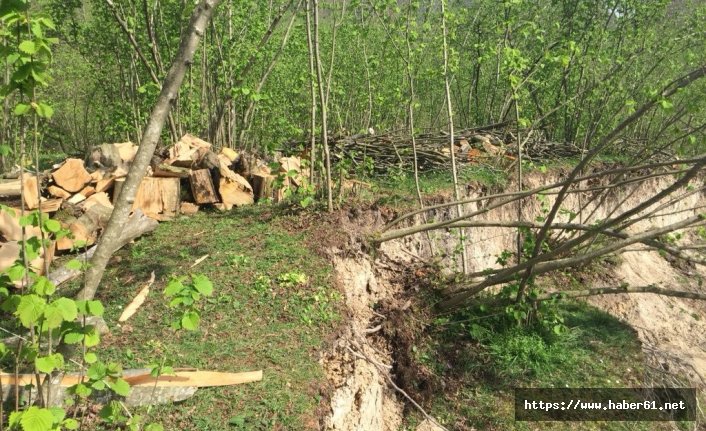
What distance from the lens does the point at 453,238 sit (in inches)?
287

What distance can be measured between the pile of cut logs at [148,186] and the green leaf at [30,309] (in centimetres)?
293

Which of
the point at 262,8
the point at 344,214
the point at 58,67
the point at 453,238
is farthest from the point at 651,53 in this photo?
the point at 58,67

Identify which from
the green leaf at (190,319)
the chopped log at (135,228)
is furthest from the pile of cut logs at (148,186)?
the green leaf at (190,319)

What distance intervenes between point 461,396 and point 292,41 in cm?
731

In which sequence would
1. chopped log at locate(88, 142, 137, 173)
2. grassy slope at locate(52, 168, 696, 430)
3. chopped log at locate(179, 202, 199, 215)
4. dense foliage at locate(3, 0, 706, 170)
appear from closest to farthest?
grassy slope at locate(52, 168, 696, 430), chopped log at locate(88, 142, 137, 173), chopped log at locate(179, 202, 199, 215), dense foliage at locate(3, 0, 706, 170)

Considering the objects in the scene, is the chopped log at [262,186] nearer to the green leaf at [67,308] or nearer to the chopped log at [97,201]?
the chopped log at [97,201]

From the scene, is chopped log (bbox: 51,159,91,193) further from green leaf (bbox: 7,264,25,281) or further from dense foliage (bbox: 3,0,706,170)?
green leaf (bbox: 7,264,25,281)

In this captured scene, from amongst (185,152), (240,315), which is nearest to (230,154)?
(185,152)

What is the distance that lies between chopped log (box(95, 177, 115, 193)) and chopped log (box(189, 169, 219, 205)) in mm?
911

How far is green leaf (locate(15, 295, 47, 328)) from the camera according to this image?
73.0 inches

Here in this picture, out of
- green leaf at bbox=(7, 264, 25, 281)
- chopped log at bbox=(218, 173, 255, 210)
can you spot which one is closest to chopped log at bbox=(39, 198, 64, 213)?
chopped log at bbox=(218, 173, 255, 210)

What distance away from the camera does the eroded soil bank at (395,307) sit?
4.24 m

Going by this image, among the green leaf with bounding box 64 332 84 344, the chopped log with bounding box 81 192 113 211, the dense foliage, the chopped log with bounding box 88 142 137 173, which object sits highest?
the dense foliage

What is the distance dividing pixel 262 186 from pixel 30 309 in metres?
4.79
